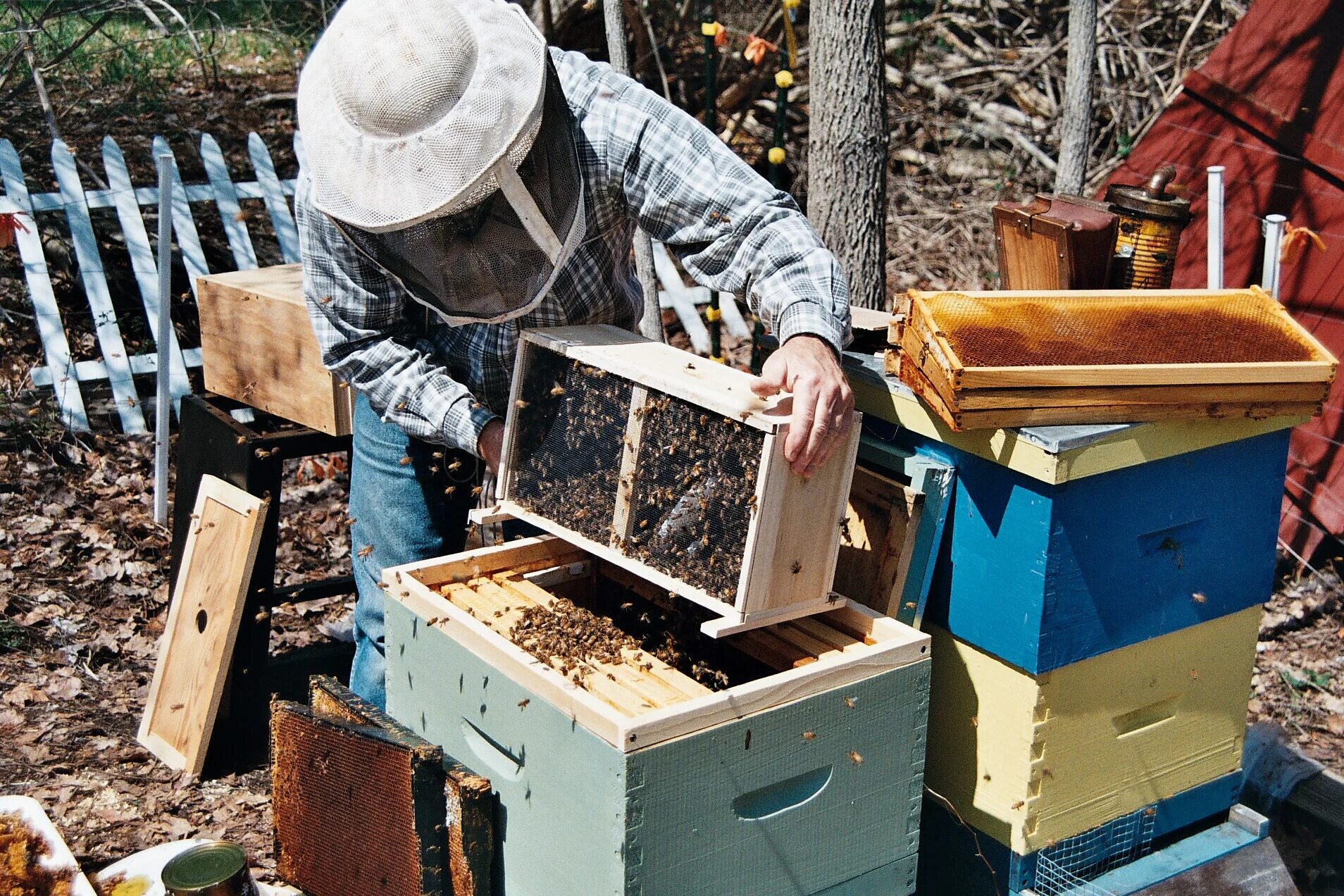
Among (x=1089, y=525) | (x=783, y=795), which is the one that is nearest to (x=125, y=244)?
(x=783, y=795)

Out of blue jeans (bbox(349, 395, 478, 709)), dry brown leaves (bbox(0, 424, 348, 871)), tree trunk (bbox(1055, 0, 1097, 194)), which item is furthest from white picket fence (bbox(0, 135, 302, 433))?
tree trunk (bbox(1055, 0, 1097, 194))

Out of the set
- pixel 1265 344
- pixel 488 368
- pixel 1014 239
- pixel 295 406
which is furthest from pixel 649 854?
pixel 295 406

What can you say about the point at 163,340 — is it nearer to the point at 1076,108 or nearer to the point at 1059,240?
the point at 1059,240

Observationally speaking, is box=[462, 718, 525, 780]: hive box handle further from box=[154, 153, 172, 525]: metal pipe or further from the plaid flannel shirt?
box=[154, 153, 172, 525]: metal pipe

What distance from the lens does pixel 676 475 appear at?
218cm

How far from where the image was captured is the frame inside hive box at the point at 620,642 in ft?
6.30

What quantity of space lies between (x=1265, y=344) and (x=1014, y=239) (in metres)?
0.74

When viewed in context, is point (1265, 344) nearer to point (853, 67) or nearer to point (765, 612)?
point (765, 612)

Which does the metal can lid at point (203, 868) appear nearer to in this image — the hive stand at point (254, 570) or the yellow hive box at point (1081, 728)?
the hive stand at point (254, 570)

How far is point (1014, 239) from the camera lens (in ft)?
9.68

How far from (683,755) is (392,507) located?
137cm

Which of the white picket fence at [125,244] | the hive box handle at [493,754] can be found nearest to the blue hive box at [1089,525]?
the hive box handle at [493,754]

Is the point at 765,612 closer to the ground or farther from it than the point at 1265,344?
closer to the ground

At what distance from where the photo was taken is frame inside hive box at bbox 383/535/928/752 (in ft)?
6.30
